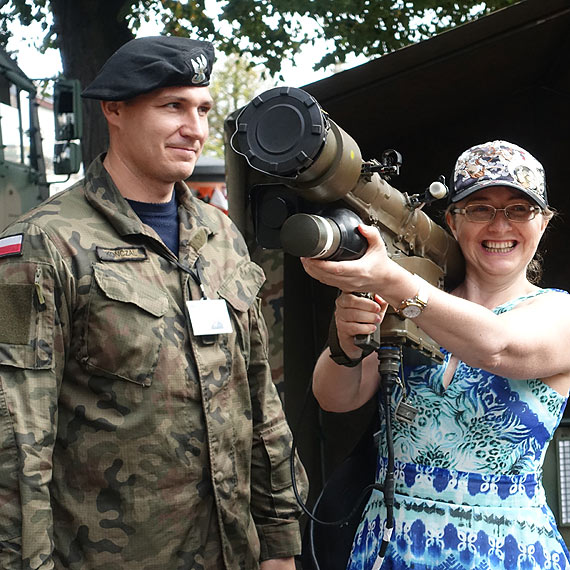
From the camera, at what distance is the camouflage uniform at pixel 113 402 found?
1.88 m

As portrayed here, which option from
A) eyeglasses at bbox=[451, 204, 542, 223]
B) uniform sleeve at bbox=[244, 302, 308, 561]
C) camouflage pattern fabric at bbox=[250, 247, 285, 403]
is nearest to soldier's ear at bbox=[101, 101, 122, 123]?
uniform sleeve at bbox=[244, 302, 308, 561]

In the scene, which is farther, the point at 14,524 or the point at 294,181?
the point at 14,524

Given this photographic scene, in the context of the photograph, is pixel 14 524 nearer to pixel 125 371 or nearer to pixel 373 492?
pixel 125 371

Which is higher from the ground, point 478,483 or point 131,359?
point 131,359

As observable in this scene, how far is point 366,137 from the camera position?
413 centimetres

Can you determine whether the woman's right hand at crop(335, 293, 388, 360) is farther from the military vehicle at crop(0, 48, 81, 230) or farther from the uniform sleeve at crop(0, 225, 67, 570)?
the military vehicle at crop(0, 48, 81, 230)

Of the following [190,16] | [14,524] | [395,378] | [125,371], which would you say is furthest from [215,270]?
[190,16]

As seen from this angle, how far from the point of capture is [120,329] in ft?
6.52

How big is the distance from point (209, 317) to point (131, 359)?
0.79ft

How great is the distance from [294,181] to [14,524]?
945 mm

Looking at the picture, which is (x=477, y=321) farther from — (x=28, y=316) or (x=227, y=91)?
(x=227, y=91)

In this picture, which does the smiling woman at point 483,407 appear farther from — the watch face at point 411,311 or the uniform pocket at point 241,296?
the uniform pocket at point 241,296

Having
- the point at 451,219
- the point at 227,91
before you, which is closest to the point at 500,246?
the point at 451,219

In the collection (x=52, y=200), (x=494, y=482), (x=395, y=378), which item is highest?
(x=52, y=200)
